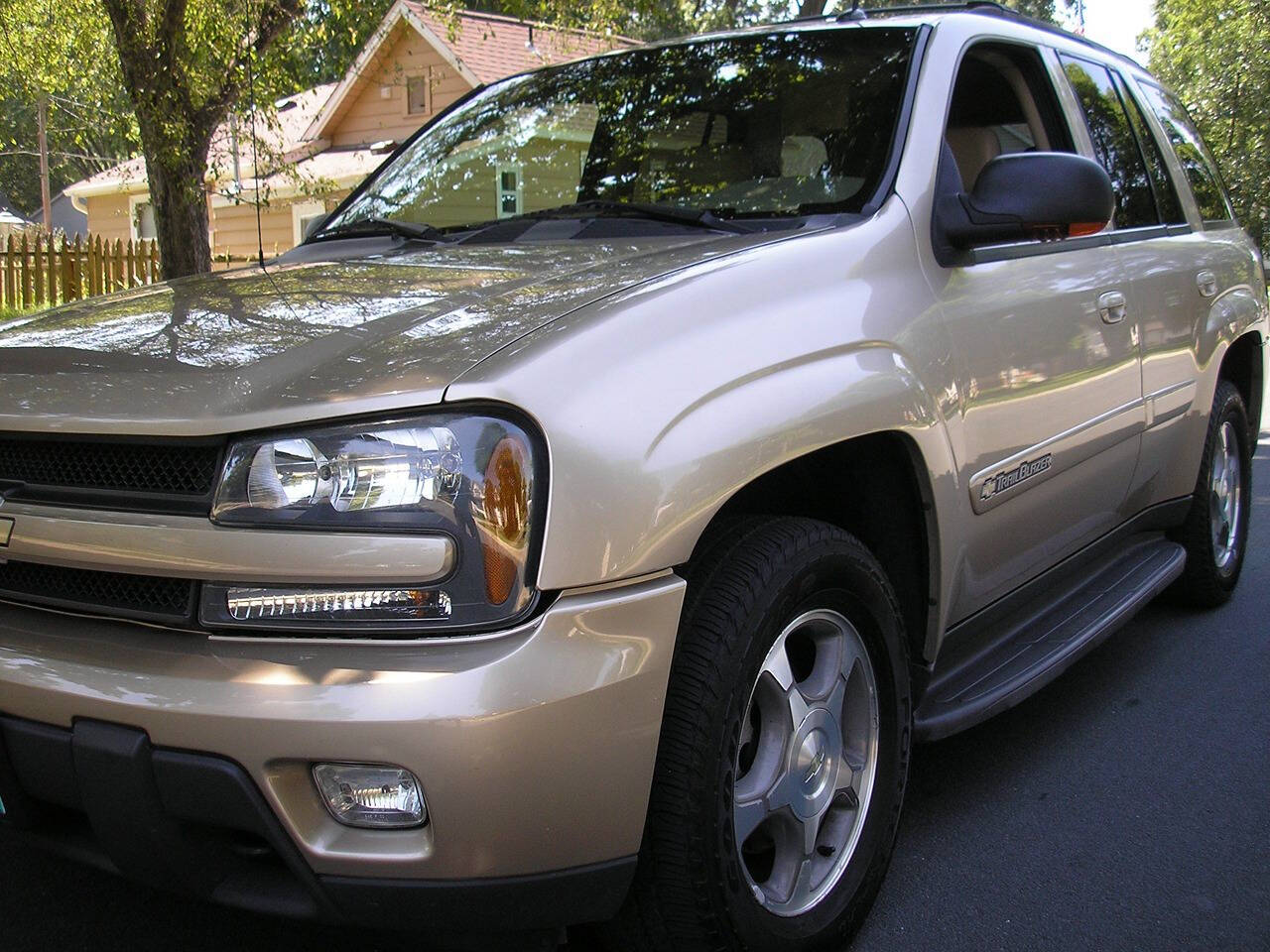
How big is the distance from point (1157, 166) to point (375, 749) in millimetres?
3501

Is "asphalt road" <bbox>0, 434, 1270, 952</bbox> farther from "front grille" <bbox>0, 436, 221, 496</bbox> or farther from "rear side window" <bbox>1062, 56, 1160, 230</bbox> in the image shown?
"rear side window" <bbox>1062, 56, 1160, 230</bbox>

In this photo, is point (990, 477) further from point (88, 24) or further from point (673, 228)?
point (88, 24)

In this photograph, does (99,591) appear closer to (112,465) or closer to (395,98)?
(112,465)

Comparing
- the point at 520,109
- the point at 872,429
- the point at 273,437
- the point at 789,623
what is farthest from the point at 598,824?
the point at 520,109

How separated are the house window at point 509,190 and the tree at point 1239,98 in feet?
66.6

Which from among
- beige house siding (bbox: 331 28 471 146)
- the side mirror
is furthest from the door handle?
beige house siding (bbox: 331 28 471 146)

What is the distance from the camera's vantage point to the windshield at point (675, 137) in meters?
2.92

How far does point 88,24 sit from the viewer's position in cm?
1032

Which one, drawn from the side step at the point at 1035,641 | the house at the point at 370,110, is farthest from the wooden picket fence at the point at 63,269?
the side step at the point at 1035,641

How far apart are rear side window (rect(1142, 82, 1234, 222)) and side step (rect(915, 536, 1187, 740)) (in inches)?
56.0

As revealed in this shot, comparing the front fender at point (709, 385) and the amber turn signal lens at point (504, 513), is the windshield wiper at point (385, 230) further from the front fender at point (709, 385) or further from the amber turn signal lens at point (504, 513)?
the amber turn signal lens at point (504, 513)

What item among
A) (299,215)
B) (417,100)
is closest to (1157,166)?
(299,215)

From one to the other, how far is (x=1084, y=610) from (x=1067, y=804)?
58 centimetres

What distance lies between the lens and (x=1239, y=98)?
71.7 feet
